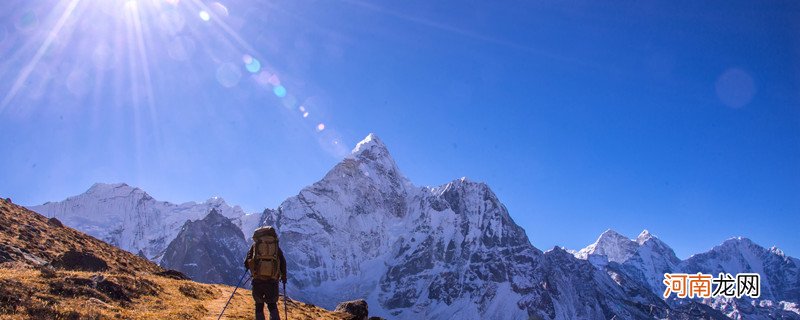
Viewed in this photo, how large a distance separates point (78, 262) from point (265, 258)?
14097 mm

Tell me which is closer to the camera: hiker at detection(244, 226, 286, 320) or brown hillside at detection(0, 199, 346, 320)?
brown hillside at detection(0, 199, 346, 320)

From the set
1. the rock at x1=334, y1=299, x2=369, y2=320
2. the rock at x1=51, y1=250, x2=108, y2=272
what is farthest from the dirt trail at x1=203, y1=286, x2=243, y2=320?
the rock at x1=51, y1=250, x2=108, y2=272

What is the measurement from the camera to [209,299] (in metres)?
21.6

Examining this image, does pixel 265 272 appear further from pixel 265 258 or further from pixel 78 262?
pixel 78 262

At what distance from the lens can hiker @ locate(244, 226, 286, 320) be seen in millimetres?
15648

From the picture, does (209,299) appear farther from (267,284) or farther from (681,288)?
(681,288)

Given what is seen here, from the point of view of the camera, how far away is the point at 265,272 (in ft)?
51.2

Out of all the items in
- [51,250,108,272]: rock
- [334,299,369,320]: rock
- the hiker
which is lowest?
the hiker

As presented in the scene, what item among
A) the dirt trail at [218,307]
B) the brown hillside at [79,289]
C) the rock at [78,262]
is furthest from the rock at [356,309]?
the rock at [78,262]

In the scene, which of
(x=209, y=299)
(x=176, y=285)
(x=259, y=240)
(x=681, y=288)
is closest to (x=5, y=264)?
(x=176, y=285)

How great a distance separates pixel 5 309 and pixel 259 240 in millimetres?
6322

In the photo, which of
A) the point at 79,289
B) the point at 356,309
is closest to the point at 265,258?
the point at 79,289

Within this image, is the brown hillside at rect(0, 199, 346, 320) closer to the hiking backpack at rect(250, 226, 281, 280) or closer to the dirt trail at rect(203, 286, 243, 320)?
the dirt trail at rect(203, 286, 243, 320)

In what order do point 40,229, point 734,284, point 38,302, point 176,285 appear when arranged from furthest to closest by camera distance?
point 734,284
point 40,229
point 176,285
point 38,302
